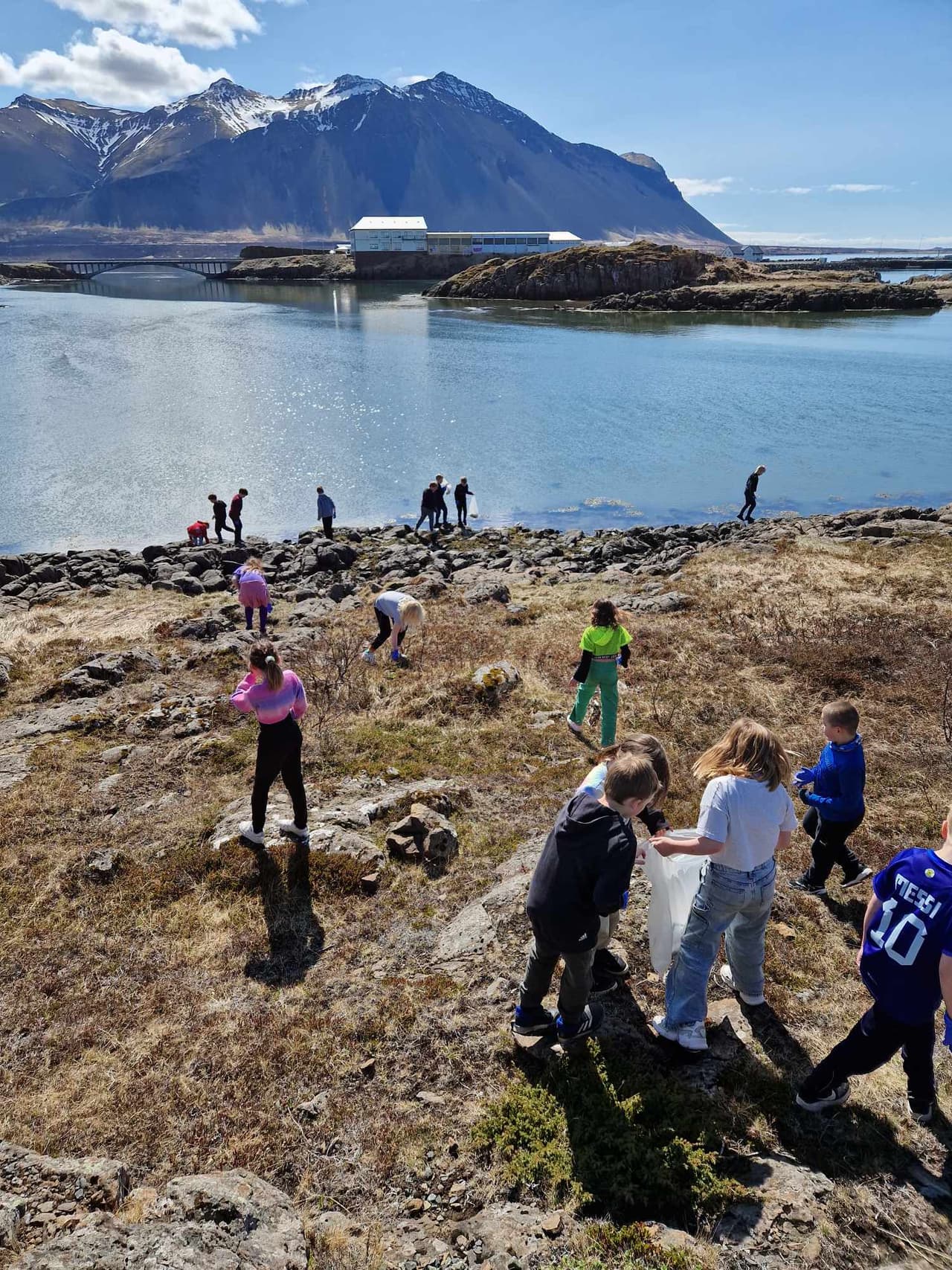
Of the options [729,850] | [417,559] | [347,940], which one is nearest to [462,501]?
[417,559]

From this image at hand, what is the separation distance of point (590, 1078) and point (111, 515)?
28908mm

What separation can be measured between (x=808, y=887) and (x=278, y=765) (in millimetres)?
5301

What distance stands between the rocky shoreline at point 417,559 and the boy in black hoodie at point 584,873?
1356 cm

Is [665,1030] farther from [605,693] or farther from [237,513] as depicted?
[237,513]

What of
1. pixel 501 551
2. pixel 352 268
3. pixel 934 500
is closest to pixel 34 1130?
pixel 501 551

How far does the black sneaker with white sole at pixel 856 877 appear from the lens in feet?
23.2

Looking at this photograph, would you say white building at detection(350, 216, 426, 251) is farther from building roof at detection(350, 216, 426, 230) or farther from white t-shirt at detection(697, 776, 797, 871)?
white t-shirt at detection(697, 776, 797, 871)

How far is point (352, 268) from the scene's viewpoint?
6580 inches

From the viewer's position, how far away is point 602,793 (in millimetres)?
4555

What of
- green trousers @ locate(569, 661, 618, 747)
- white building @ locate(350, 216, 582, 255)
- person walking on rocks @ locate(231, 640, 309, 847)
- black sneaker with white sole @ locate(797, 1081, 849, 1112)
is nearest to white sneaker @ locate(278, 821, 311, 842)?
person walking on rocks @ locate(231, 640, 309, 847)

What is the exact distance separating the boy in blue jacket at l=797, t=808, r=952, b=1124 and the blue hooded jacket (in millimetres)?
2393

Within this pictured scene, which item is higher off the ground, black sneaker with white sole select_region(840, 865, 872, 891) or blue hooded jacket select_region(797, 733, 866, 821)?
blue hooded jacket select_region(797, 733, 866, 821)

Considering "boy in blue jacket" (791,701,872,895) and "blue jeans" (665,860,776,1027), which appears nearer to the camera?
"blue jeans" (665,860,776,1027)

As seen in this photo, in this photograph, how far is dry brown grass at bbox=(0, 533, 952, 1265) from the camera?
4.71 metres
